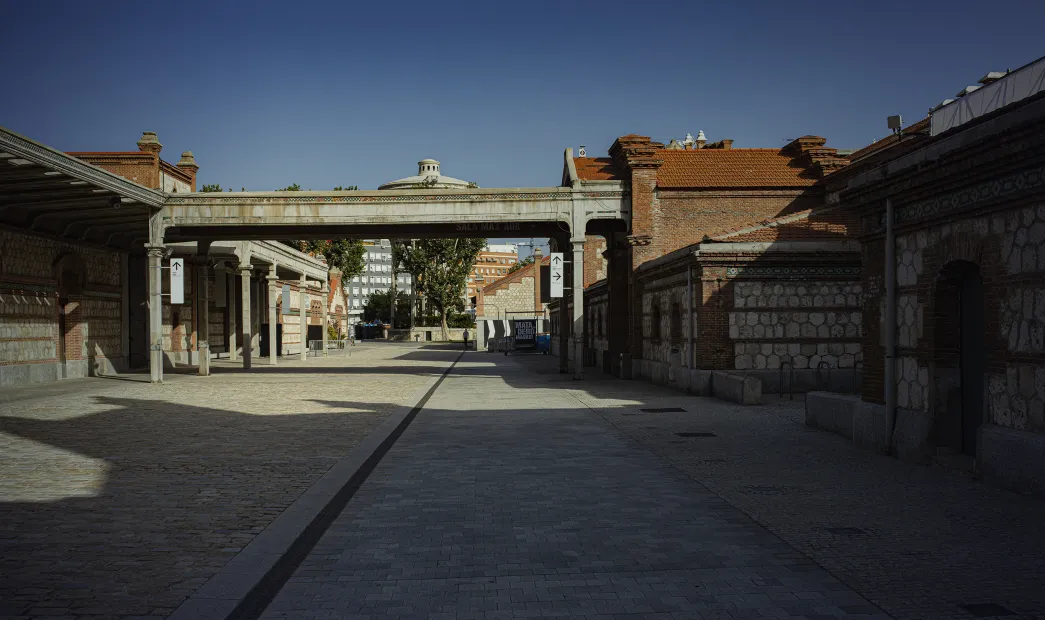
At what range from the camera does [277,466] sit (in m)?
9.12

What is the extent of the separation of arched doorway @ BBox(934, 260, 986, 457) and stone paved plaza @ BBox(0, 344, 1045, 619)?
1.98ft

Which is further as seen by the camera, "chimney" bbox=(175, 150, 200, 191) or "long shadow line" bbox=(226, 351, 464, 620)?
"chimney" bbox=(175, 150, 200, 191)

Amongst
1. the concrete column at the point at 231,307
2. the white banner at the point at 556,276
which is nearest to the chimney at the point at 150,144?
the concrete column at the point at 231,307

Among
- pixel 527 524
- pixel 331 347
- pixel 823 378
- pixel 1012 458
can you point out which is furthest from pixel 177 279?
pixel 331 347

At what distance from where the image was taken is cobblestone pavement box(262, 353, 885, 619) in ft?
15.1

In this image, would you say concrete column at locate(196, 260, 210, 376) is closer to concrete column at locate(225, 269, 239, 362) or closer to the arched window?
concrete column at locate(225, 269, 239, 362)

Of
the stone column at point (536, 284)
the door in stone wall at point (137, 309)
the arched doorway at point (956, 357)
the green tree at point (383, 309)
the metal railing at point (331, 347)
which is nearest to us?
the arched doorway at point (956, 357)

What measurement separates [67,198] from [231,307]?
20457mm

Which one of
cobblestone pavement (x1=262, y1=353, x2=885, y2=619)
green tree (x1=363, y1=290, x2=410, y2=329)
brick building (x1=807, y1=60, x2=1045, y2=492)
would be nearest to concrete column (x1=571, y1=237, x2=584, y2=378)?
brick building (x1=807, y1=60, x2=1045, y2=492)

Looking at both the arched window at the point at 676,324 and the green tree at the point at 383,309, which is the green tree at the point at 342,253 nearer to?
the green tree at the point at 383,309

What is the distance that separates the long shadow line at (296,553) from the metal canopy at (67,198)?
1202cm

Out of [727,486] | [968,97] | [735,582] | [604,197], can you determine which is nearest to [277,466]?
[727,486]

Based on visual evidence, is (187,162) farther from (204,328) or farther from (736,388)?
(736,388)

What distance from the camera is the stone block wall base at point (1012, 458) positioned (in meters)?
7.08
